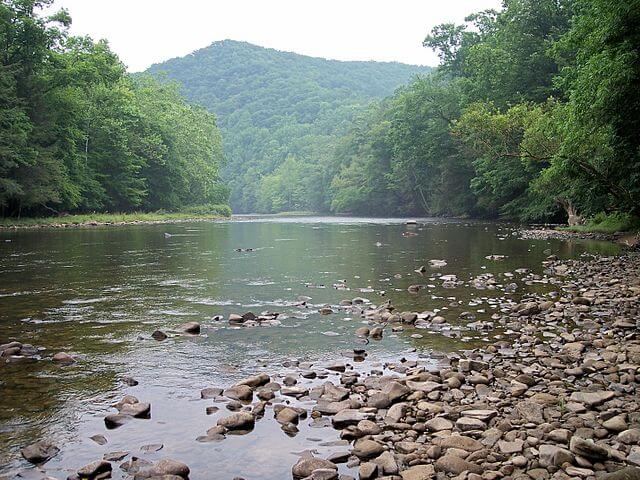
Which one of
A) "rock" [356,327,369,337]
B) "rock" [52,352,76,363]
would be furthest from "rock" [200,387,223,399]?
"rock" [356,327,369,337]

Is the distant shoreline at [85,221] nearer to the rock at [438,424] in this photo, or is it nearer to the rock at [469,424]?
the rock at [438,424]

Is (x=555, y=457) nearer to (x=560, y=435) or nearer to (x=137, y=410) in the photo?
(x=560, y=435)

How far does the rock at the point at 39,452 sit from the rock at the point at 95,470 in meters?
0.49


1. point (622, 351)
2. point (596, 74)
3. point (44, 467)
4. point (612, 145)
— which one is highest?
point (596, 74)

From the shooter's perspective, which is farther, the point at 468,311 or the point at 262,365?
the point at 468,311

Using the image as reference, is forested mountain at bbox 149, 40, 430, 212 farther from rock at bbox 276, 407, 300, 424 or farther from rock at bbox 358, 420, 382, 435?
rock at bbox 358, 420, 382, 435

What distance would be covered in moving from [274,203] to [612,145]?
133640mm

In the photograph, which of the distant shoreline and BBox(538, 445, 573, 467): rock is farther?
the distant shoreline

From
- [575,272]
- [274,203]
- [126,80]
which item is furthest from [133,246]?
[274,203]

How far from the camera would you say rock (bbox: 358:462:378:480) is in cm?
445

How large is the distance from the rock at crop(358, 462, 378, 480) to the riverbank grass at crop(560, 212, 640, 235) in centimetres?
2317

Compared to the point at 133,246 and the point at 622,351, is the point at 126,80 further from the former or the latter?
the point at 622,351

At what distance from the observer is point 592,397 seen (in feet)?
18.7

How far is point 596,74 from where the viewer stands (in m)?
14.7
